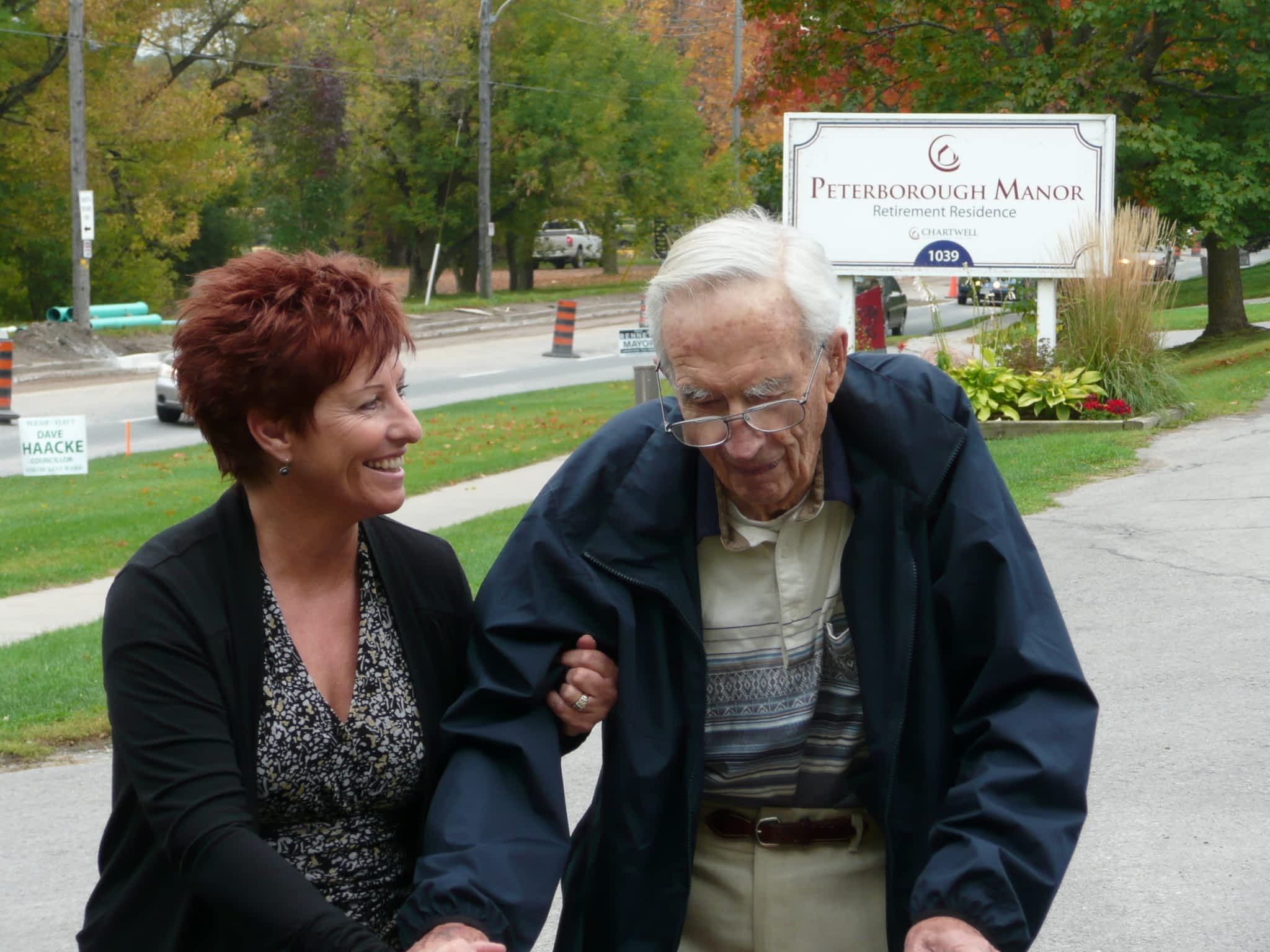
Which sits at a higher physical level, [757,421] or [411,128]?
[411,128]

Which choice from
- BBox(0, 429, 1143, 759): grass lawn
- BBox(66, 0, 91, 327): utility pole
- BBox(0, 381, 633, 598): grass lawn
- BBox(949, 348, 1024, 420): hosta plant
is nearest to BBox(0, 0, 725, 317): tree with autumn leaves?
BBox(66, 0, 91, 327): utility pole

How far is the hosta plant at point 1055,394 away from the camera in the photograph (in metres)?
13.4

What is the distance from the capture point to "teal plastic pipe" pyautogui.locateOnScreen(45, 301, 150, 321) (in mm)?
29781

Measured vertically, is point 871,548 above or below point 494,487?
above

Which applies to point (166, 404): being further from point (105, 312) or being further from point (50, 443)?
point (105, 312)

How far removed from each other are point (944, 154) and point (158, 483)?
7.61 meters

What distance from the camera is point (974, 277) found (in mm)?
14547

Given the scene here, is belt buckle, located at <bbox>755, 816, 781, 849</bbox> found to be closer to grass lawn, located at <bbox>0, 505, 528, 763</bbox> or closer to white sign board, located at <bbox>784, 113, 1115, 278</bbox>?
grass lawn, located at <bbox>0, 505, 528, 763</bbox>

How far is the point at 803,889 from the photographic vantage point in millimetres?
2432

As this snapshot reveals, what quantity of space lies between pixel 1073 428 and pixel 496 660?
1157cm

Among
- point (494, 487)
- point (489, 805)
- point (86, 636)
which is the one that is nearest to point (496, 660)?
point (489, 805)

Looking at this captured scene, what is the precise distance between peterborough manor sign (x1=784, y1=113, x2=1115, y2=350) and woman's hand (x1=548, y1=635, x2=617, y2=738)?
11.9 m

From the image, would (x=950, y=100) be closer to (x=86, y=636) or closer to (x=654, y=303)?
(x=86, y=636)

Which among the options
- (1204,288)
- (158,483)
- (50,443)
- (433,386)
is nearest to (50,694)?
(50,443)
